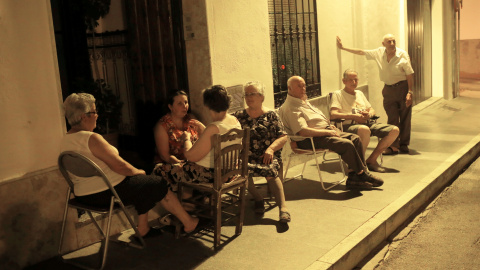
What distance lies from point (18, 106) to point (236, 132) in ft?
5.93

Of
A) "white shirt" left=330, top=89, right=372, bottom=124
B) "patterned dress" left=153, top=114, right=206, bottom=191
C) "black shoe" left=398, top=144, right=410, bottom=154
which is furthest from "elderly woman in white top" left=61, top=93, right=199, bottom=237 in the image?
"black shoe" left=398, top=144, right=410, bottom=154

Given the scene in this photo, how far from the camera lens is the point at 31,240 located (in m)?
4.62

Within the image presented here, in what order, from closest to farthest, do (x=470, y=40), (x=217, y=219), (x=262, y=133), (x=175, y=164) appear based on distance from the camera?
(x=217, y=219) < (x=175, y=164) < (x=262, y=133) < (x=470, y=40)

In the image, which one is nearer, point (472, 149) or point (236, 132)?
point (236, 132)

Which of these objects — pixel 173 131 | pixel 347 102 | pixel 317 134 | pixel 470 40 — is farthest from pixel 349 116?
pixel 470 40

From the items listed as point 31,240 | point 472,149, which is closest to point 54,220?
point 31,240

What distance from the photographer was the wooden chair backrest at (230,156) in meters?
4.73

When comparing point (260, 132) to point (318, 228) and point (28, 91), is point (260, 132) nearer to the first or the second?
point (318, 228)

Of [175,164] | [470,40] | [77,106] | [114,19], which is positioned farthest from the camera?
[470,40]

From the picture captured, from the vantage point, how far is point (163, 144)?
5.40m

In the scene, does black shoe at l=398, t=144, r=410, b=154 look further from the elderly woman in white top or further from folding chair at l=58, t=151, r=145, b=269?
folding chair at l=58, t=151, r=145, b=269

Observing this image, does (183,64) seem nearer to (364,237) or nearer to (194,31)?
(194,31)

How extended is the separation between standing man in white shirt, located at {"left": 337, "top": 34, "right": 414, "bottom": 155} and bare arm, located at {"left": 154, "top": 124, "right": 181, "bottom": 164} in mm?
3975

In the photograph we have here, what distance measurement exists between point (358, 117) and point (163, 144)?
2934mm
